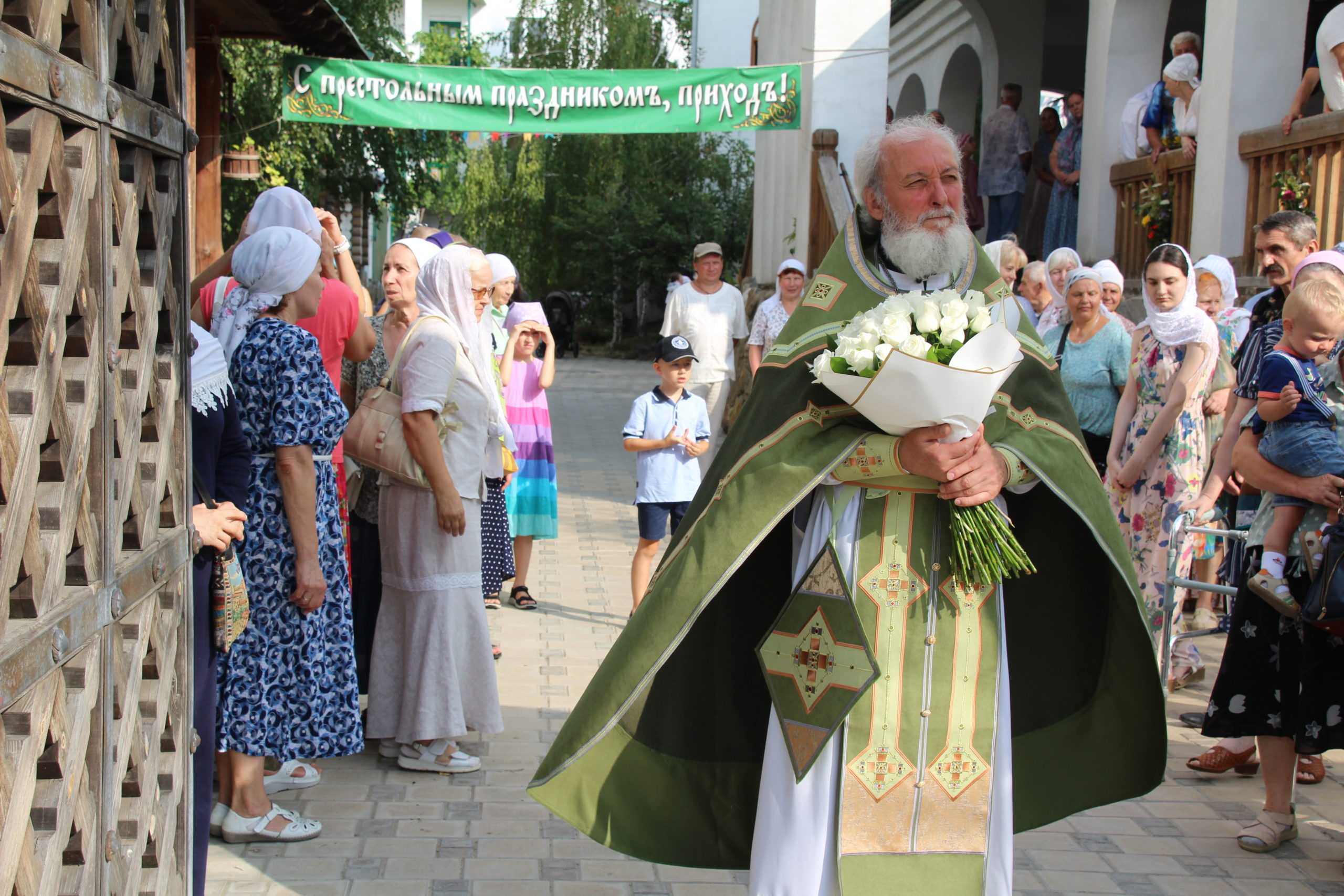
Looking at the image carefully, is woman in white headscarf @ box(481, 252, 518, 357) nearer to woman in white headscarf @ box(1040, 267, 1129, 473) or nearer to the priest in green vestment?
woman in white headscarf @ box(1040, 267, 1129, 473)

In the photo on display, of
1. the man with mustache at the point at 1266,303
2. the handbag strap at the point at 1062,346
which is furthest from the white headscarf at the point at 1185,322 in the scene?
the handbag strap at the point at 1062,346

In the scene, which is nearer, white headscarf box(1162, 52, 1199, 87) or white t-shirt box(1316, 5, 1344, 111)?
white t-shirt box(1316, 5, 1344, 111)

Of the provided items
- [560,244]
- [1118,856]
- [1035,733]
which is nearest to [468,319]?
[1035,733]

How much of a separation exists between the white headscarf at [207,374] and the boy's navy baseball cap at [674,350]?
12.3ft

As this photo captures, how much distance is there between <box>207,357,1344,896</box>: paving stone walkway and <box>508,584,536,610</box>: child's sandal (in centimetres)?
149

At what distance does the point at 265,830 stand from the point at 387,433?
1.44m

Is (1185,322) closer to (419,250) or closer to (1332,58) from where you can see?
(1332,58)

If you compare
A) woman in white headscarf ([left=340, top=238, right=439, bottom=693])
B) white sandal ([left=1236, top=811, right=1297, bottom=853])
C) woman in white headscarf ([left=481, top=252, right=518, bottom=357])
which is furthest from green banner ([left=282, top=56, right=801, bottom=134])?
white sandal ([left=1236, top=811, right=1297, bottom=853])

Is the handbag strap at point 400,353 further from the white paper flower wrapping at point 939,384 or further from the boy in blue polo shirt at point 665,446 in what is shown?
the white paper flower wrapping at point 939,384

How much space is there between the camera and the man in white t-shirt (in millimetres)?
11188

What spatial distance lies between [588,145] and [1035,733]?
2820 centimetres

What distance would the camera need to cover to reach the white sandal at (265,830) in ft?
14.8

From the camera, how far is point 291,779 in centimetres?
509

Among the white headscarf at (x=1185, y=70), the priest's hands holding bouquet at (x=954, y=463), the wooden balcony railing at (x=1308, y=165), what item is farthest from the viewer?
the white headscarf at (x=1185, y=70)
